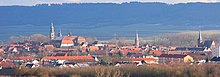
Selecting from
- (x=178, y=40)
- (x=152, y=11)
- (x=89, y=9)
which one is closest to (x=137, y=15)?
(x=152, y=11)

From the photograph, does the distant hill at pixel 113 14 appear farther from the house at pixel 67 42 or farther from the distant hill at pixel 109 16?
the house at pixel 67 42

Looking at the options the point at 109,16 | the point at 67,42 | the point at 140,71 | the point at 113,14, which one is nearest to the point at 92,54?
the point at 67,42

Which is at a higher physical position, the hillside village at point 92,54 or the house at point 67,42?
the house at point 67,42

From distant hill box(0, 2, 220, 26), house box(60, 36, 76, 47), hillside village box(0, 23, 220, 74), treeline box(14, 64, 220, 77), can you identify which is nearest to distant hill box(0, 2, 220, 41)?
distant hill box(0, 2, 220, 26)

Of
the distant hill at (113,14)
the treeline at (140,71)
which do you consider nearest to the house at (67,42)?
the treeline at (140,71)

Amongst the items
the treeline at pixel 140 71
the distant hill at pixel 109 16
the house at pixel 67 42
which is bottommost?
the treeline at pixel 140 71

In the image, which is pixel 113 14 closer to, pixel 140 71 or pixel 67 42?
pixel 67 42

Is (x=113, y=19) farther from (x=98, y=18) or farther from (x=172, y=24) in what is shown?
(x=172, y=24)
